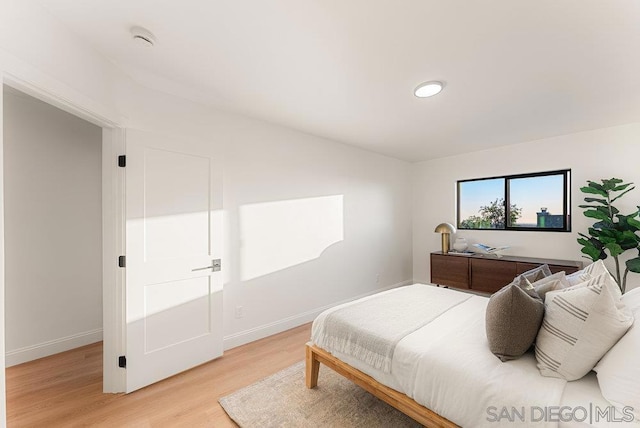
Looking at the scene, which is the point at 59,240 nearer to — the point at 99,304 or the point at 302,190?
the point at 99,304

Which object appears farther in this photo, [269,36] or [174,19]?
[269,36]

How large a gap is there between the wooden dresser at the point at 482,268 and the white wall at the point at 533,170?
0.32m

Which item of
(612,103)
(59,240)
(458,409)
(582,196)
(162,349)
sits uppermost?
(612,103)

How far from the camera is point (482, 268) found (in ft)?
12.3

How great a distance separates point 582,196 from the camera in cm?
342

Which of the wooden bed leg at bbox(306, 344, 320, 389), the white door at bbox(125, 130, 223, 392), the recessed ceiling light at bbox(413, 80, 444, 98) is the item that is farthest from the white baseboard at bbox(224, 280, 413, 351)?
the recessed ceiling light at bbox(413, 80, 444, 98)

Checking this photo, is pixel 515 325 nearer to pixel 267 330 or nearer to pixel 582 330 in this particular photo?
pixel 582 330

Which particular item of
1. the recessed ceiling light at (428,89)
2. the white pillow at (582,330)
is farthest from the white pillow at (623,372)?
the recessed ceiling light at (428,89)

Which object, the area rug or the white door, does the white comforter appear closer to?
the area rug

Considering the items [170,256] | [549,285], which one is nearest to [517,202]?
[549,285]

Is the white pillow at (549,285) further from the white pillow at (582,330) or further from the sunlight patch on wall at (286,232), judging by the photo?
the sunlight patch on wall at (286,232)

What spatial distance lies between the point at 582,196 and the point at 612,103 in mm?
1303

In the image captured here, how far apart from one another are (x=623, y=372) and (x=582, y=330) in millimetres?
183

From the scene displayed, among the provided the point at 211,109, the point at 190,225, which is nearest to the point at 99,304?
the point at 190,225
